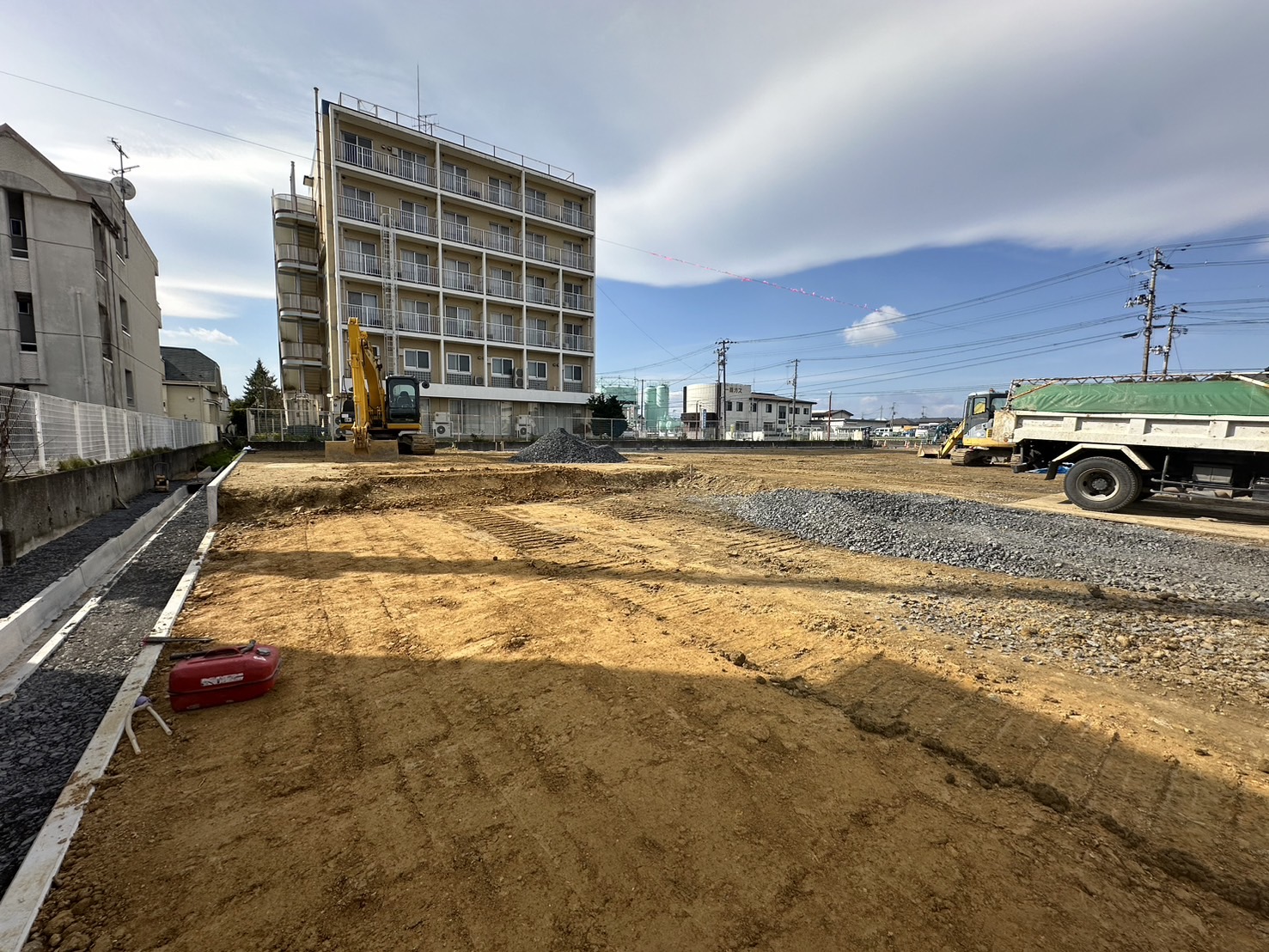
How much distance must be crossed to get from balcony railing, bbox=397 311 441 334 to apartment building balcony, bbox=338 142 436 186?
23.5ft

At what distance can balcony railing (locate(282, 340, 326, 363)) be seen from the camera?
32969 millimetres

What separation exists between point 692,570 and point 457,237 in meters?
31.4

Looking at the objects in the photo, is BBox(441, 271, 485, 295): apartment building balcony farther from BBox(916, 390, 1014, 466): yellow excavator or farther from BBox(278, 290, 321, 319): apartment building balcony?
BBox(916, 390, 1014, 466): yellow excavator

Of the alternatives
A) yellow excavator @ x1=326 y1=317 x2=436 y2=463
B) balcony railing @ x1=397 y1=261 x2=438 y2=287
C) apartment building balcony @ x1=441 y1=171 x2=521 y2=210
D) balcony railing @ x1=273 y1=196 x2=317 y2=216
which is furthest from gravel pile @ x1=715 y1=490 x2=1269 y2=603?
balcony railing @ x1=273 y1=196 x2=317 y2=216

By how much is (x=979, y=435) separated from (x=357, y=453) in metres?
23.9

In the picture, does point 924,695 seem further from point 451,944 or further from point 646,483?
point 646,483

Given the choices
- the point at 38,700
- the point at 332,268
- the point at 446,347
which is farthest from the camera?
the point at 446,347

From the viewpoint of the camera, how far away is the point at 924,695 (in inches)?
128

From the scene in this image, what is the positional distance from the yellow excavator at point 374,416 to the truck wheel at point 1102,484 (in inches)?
738

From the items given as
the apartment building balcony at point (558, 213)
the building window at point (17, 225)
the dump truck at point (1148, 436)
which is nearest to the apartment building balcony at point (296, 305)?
the building window at point (17, 225)

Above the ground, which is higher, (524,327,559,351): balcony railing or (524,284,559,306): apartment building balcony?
(524,284,559,306): apartment building balcony

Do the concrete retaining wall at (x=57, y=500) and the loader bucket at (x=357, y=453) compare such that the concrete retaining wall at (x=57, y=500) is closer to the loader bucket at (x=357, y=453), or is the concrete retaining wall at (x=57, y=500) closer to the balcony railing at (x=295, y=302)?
the loader bucket at (x=357, y=453)

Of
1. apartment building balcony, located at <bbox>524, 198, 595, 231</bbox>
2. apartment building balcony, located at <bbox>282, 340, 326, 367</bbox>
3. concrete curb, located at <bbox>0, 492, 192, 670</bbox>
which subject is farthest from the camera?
apartment building balcony, located at <bbox>524, 198, 595, 231</bbox>

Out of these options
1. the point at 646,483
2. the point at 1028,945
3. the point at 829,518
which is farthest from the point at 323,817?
the point at 646,483
